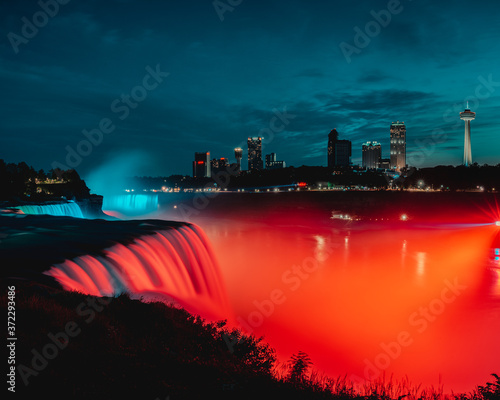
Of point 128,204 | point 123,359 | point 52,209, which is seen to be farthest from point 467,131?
point 123,359

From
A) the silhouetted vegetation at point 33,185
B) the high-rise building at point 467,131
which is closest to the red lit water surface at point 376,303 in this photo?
the silhouetted vegetation at point 33,185

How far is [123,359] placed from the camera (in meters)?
5.01

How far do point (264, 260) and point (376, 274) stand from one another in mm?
10725

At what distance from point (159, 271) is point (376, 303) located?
45.1 feet

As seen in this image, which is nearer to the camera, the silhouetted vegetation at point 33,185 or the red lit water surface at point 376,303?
the red lit water surface at point 376,303

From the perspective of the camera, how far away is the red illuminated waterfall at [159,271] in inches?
403

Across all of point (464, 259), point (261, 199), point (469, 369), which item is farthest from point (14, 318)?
point (261, 199)

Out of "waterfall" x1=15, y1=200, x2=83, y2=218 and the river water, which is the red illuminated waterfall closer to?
the river water

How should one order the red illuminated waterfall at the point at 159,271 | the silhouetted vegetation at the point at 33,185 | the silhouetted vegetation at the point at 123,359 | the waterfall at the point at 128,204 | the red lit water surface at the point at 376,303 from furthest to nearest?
the waterfall at the point at 128,204 → the silhouetted vegetation at the point at 33,185 → the red lit water surface at the point at 376,303 → the red illuminated waterfall at the point at 159,271 → the silhouetted vegetation at the point at 123,359

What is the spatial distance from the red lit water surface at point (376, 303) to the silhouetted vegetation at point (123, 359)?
26.5 feet

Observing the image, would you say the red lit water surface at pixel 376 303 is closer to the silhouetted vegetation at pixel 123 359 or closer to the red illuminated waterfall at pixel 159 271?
the red illuminated waterfall at pixel 159 271

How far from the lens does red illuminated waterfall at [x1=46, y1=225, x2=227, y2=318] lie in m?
10.2

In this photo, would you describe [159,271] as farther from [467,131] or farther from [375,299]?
[467,131]

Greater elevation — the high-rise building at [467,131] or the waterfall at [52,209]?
the high-rise building at [467,131]
